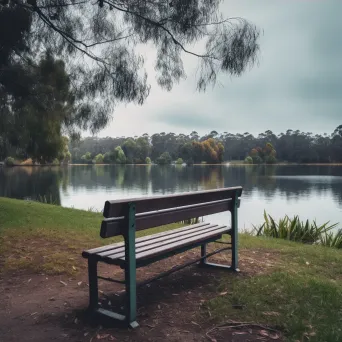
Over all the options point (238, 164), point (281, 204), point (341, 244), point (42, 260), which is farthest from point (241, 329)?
point (238, 164)

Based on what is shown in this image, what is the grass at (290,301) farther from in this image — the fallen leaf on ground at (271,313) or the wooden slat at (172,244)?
the wooden slat at (172,244)

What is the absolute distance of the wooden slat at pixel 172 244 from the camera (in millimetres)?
2803

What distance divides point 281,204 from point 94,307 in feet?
64.2

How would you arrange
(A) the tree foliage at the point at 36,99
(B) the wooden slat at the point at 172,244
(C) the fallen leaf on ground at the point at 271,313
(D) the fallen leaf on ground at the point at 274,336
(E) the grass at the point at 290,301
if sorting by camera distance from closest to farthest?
(D) the fallen leaf on ground at the point at 274,336
(E) the grass at the point at 290,301
(B) the wooden slat at the point at 172,244
(C) the fallen leaf on ground at the point at 271,313
(A) the tree foliage at the point at 36,99

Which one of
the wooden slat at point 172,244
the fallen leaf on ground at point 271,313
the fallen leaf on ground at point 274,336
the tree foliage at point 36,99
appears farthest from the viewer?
the tree foliage at point 36,99

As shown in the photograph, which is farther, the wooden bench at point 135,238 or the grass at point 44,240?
the grass at point 44,240

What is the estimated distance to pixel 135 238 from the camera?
125 inches

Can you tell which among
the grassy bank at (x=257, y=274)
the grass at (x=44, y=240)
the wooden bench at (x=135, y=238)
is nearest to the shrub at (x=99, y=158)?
the grass at (x=44, y=240)

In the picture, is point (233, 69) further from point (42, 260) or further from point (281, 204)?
point (281, 204)

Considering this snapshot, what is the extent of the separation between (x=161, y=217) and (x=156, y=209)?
0.11 m

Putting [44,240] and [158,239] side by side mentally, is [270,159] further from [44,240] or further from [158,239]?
[158,239]

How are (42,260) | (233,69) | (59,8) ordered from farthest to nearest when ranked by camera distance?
1. (59,8)
2. (233,69)
3. (42,260)

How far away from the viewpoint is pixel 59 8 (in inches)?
209

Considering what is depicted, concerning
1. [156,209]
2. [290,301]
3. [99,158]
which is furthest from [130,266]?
[99,158]
